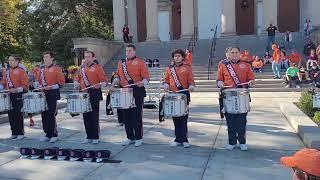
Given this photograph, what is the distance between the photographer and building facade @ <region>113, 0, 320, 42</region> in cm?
2720

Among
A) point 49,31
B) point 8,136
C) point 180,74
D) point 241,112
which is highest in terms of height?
point 49,31

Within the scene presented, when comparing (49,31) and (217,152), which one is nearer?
(217,152)

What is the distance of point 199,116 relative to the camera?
1220 cm

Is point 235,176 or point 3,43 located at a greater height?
point 3,43

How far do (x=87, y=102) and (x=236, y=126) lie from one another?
283 centimetres

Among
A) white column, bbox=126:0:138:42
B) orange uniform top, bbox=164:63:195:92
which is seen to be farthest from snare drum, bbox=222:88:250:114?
white column, bbox=126:0:138:42

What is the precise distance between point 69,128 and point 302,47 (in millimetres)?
17177

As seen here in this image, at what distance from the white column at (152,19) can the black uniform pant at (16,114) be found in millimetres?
20396

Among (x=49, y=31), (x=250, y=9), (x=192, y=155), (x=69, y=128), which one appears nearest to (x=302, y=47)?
(x=250, y=9)

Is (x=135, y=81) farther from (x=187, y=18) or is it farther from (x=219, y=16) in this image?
(x=219, y=16)

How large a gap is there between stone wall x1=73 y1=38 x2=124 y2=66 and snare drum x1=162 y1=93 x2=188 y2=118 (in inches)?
758

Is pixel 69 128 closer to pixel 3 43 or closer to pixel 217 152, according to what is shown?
pixel 217 152

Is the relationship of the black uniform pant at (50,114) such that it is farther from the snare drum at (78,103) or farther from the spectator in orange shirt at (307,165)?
the spectator in orange shirt at (307,165)

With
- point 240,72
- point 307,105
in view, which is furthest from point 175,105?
point 307,105
